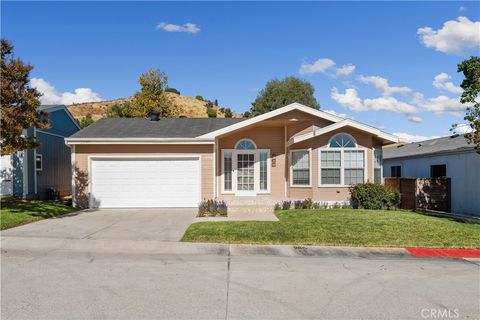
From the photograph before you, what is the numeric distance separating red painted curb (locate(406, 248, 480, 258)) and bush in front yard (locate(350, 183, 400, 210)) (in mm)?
6367

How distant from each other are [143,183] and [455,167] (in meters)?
13.9

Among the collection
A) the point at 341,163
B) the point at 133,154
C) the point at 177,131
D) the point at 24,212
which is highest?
the point at 177,131

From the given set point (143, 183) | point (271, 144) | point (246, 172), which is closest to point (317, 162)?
point (271, 144)

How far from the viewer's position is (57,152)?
21.9 metres

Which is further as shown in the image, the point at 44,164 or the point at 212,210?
the point at 44,164

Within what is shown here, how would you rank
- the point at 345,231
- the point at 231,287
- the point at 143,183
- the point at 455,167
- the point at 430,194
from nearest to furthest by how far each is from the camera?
the point at 231,287
the point at 345,231
the point at 143,183
the point at 455,167
the point at 430,194

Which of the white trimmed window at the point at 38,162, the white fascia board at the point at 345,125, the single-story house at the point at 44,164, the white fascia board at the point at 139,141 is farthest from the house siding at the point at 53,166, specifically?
the white fascia board at the point at 345,125

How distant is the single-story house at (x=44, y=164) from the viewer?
59.9ft

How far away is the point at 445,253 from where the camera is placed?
29.7 ft

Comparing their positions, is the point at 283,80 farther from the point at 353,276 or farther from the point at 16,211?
the point at 353,276

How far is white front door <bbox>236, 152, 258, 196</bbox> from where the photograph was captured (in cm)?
1750

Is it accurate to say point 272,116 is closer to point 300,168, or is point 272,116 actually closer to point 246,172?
point 300,168

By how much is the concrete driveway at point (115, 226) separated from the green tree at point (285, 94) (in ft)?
120

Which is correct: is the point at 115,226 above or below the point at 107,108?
below
